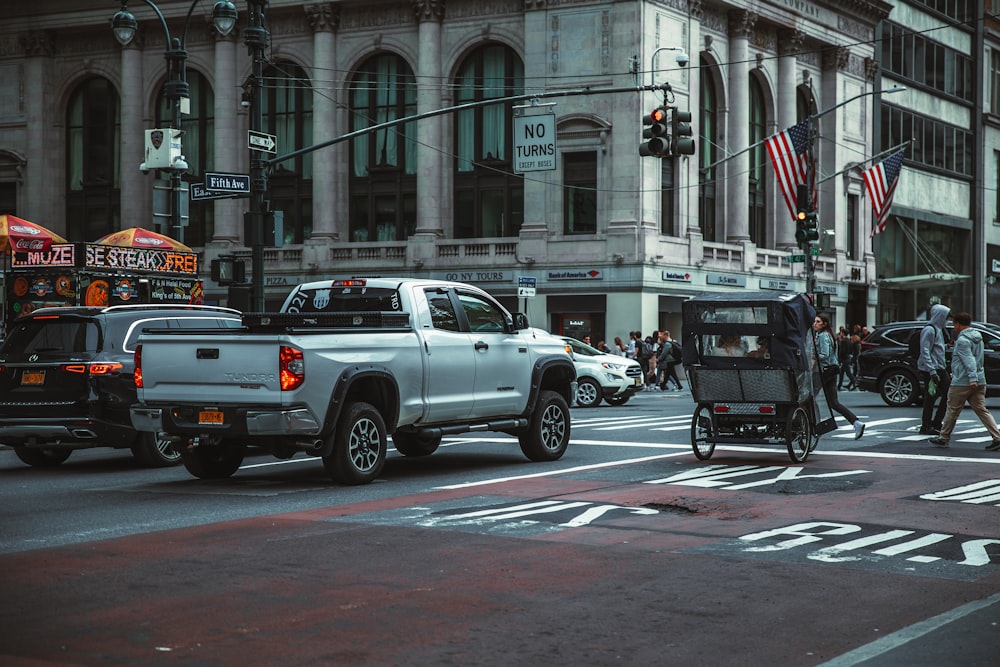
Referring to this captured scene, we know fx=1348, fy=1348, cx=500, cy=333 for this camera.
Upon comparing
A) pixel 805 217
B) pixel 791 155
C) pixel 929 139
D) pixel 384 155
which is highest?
pixel 929 139

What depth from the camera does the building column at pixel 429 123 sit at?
1983 inches

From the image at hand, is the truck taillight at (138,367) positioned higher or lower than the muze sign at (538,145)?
lower

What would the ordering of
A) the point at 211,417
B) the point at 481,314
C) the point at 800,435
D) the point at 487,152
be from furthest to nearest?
1. the point at 487,152
2. the point at 800,435
3. the point at 481,314
4. the point at 211,417

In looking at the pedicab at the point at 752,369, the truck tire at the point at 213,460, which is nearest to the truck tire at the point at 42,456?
the truck tire at the point at 213,460

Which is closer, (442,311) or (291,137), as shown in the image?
(442,311)

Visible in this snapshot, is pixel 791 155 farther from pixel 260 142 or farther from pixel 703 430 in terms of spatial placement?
pixel 703 430

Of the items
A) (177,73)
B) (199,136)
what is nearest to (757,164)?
(199,136)

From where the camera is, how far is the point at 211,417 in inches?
518

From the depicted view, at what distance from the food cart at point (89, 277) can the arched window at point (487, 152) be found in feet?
85.0

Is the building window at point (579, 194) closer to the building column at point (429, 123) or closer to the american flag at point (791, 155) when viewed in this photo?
the building column at point (429, 123)

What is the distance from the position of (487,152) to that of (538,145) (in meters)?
20.7

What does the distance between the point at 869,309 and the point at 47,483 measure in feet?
171

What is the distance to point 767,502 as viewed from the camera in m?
12.6

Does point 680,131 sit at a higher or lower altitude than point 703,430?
higher
